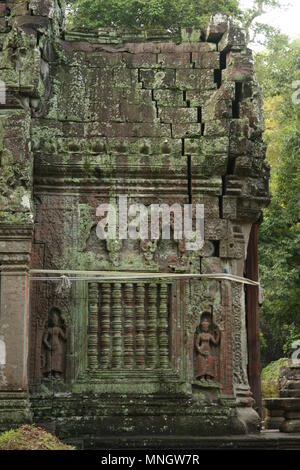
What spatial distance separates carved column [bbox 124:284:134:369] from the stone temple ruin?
2 centimetres

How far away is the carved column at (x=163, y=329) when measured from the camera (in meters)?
9.75

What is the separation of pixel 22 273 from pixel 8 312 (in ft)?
1.47

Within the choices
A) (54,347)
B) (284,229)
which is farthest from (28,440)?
(284,229)

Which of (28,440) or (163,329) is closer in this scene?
(28,440)

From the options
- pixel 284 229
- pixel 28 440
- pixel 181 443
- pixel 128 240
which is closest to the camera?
pixel 28 440

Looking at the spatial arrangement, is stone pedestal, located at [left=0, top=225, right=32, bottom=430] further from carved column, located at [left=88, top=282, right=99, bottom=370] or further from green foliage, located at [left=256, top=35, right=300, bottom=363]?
green foliage, located at [left=256, top=35, right=300, bottom=363]

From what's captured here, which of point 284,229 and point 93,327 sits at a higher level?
point 284,229

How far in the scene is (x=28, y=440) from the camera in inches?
318

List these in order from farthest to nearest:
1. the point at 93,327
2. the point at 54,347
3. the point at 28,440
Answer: the point at 93,327, the point at 54,347, the point at 28,440

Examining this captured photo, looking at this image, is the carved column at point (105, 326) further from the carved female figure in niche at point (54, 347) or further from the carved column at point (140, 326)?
the carved female figure in niche at point (54, 347)

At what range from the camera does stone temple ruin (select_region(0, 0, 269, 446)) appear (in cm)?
948

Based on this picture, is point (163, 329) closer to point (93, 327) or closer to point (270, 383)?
point (93, 327)

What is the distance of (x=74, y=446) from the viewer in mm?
8789

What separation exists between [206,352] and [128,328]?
0.95 meters
